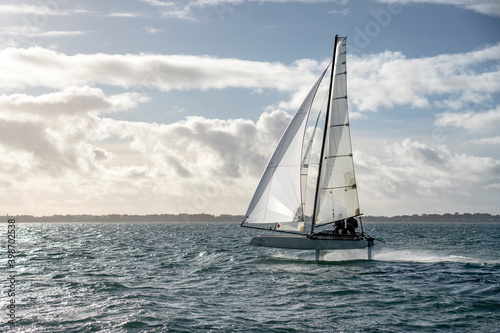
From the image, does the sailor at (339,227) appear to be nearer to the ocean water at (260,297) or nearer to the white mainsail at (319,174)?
the white mainsail at (319,174)

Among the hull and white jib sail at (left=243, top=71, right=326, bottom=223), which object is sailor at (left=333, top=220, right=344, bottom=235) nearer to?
the hull

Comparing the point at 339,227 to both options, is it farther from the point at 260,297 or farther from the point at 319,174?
the point at 260,297

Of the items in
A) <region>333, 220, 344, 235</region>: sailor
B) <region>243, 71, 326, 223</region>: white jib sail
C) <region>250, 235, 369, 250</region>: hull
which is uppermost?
<region>243, 71, 326, 223</region>: white jib sail

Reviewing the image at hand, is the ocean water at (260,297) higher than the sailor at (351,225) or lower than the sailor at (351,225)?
lower

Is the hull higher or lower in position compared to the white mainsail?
lower

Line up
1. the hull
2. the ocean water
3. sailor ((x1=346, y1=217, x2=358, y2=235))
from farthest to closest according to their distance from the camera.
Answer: sailor ((x1=346, y1=217, x2=358, y2=235)) → the hull → the ocean water

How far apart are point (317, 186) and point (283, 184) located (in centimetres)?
269

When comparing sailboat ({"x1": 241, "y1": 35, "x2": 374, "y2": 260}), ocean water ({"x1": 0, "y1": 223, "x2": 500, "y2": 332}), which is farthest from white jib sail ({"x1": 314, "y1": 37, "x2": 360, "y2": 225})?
ocean water ({"x1": 0, "y1": 223, "x2": 500, "y2": 332})

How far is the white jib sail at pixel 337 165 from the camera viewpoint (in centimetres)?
2872

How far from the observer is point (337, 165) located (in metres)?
28.7

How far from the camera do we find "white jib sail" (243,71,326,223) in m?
27.2

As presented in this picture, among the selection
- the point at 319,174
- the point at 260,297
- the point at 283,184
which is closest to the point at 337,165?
the point at 319,174

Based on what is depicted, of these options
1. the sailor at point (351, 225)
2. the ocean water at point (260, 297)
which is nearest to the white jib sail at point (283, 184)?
the ocean water at point (260, 297)

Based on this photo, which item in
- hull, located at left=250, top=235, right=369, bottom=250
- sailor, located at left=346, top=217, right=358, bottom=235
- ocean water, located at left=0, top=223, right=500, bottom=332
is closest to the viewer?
ocean water, located at left=0, top=223, right=500, bottom=332
